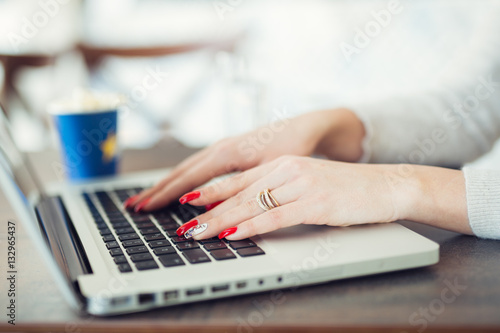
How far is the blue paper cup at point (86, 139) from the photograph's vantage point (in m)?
0.91

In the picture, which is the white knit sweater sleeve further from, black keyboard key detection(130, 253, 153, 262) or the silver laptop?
black keyboard key detection(130, 253, 153, 262)

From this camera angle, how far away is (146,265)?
45 centimetres

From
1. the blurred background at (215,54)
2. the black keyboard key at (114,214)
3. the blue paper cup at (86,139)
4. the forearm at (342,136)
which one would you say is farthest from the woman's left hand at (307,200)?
the blurred background at (215,54)

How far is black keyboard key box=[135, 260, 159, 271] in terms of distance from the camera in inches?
17.7

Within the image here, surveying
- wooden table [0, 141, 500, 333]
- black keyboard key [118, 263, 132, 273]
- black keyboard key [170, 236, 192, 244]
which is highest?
black keyboard key [118, 263, 132, 273]

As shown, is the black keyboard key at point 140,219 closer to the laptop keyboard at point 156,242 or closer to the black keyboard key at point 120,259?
the laptop keyboard at point 156,242

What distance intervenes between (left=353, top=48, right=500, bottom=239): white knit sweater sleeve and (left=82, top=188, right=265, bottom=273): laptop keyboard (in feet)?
1.24

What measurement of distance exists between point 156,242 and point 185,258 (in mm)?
66

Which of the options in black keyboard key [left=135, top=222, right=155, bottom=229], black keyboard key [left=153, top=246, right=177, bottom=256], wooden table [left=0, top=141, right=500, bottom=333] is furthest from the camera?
black keyboard key [left=135, top=222, right=155, bottom=229]

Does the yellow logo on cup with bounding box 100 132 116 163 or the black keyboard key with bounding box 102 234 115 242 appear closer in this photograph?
the black keyboard key with bounding box 102 234 115 242

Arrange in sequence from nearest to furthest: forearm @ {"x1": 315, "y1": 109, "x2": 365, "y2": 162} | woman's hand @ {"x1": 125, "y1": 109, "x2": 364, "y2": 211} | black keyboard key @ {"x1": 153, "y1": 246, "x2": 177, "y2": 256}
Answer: black keyboard key @ {"x1": 153, "y1": 246, "x2": 177, "y2": 256} < woman's hand @ {"x1": 125, "y1": 109, "x2": 364, "y2": 211} < forearm @ {"x1": 315, "y1": 109, "x2": 365, "y2": 162}

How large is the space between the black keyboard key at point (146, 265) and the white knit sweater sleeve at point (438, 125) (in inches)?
19.9

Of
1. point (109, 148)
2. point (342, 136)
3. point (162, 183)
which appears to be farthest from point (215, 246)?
point (109, 148)

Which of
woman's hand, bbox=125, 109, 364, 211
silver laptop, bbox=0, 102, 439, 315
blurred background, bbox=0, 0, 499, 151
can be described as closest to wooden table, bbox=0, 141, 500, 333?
silver laptop, bbox=0, 102, 439, 315
